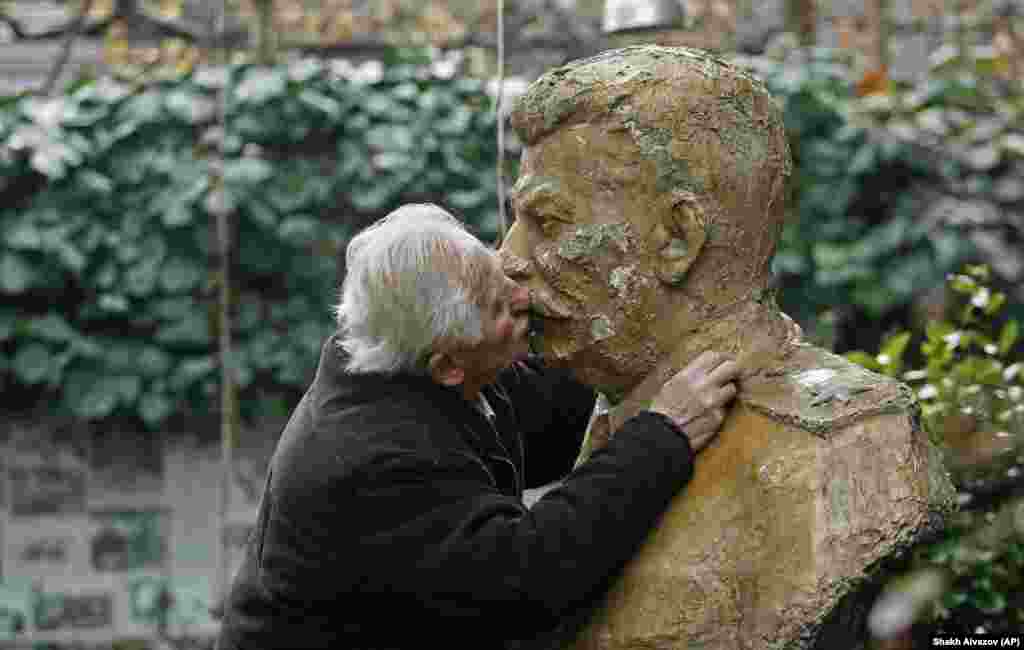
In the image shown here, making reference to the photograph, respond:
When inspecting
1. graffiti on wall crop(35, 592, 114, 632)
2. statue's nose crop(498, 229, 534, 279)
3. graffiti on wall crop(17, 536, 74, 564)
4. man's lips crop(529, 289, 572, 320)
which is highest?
statue's nose crop(498, 229, 534, 279)

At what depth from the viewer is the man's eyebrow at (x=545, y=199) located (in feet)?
8.11

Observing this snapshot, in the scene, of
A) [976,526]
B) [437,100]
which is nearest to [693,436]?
[976,526]

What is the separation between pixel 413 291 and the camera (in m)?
2.39

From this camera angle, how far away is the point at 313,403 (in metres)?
2.57

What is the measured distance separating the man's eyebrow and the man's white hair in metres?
0.11

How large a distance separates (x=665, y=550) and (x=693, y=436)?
0.18m

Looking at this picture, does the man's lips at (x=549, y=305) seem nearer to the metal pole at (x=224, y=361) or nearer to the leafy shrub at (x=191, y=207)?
the metal pole at (x=224, y=361)

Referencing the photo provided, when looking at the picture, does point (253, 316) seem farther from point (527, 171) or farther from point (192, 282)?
point (527, 171)

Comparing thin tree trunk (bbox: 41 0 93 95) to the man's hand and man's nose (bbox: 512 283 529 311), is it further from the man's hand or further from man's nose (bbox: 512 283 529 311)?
the man's hand

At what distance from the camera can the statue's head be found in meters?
2.43

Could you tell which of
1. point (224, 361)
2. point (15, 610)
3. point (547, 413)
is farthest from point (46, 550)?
point (547, 413)

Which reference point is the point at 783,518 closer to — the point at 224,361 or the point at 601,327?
the point at 601,327

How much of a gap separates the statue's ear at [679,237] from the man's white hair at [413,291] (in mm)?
268

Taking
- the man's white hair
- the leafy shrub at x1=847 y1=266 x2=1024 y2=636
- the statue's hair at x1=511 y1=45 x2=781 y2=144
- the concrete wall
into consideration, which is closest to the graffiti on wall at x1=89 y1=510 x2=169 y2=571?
the concrete wall
